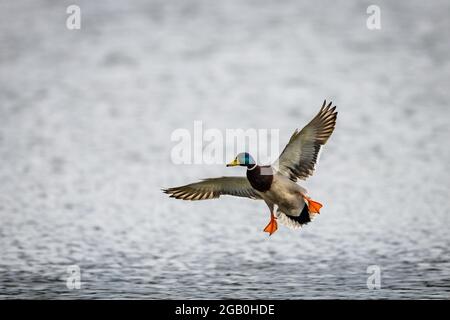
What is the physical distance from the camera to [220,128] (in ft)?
45.2

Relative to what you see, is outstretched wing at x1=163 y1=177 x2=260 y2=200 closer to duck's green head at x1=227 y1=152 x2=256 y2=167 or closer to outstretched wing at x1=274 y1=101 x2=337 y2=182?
duck's green head at x1=227 y1=152 x2=256 y2=167

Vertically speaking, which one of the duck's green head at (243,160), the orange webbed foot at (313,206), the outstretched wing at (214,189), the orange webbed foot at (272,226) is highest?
the duck's green head at (243,160)

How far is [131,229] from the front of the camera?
33.0ft

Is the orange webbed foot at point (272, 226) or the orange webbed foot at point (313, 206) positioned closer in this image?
the orange webbed foot at point (313, 206)

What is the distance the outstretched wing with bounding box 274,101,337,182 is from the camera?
25.1 feet

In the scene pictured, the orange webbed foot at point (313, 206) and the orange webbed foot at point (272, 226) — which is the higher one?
the orange webbed foot at point (313, 206)

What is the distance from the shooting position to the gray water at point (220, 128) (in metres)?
8.53

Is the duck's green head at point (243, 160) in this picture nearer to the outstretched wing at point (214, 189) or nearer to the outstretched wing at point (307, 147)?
the outstretched wing at point (214, 189)

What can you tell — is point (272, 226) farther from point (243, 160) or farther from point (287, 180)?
point (243, 160)

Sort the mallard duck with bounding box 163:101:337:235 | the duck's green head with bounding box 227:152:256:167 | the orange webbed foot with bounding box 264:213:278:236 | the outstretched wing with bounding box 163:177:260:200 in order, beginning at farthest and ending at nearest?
the orange webbed foot with bounding box 264:213:278:236, the outstretched wing with bounding box 163:177:260:200, the mallard duck with bounding box 163:101:337:235, the duck's green head with bounding box 227:152:256:167

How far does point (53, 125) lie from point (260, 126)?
3.33m

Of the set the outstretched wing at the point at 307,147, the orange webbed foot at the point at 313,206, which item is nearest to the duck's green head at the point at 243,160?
the outstretched wing at the point at 307,147

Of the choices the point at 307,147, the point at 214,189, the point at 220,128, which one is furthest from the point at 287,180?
the point at 220,128

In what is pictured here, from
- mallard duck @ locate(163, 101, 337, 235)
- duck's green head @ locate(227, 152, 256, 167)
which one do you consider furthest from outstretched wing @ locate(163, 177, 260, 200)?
duck's green head @ locate(227, 152, 256, 167)
